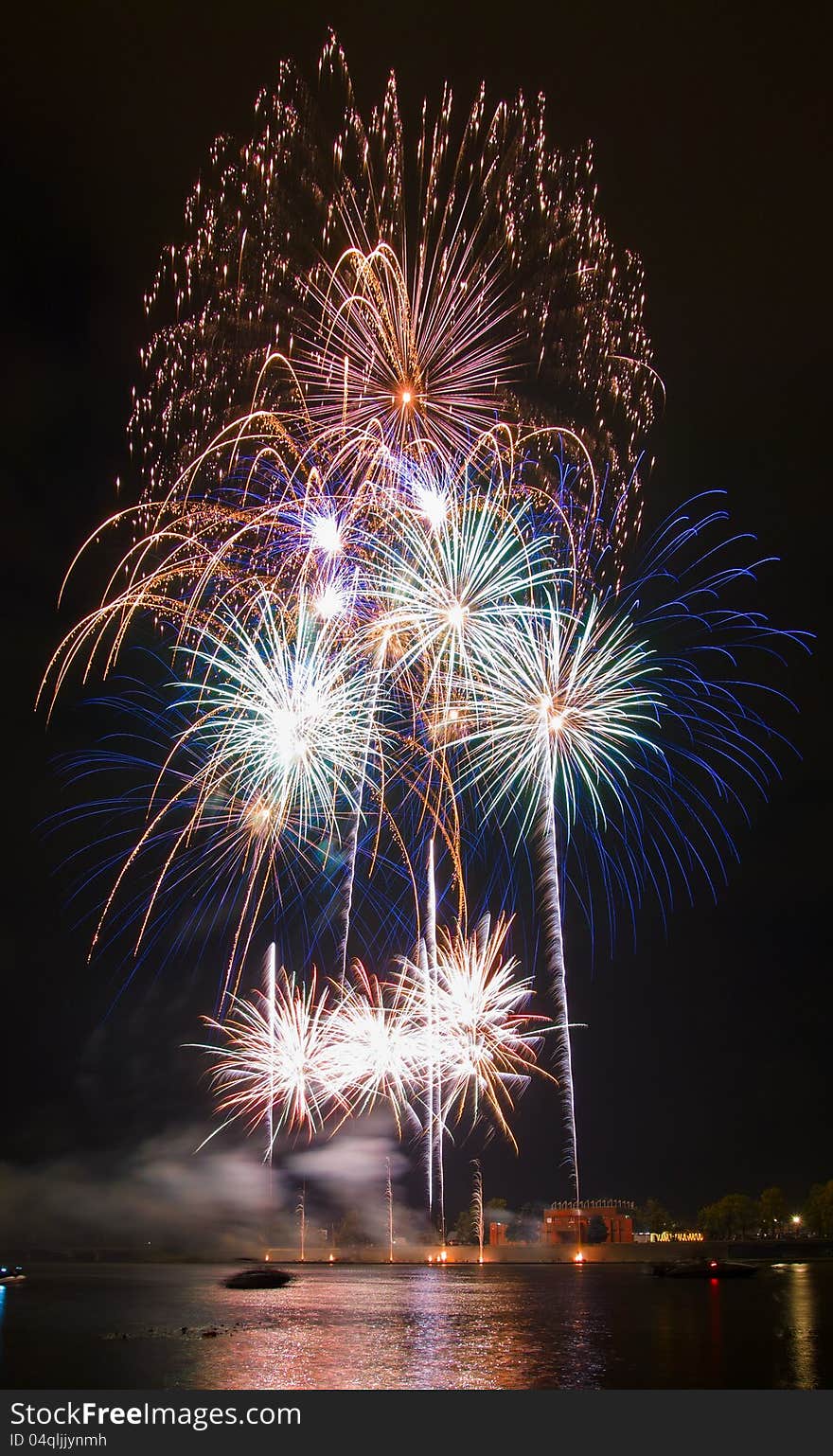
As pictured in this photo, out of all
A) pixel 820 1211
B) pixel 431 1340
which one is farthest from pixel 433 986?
pixel 820 1211

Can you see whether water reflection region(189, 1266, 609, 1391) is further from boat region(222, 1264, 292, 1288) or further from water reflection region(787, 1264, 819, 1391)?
boat region(222, 1264, 292, 1288)

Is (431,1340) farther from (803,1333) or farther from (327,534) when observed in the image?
(327,534)

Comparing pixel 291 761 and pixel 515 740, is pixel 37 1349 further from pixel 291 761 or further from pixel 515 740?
pixel 515 740

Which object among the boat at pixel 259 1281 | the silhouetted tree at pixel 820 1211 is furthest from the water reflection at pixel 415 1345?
the silhouetted tree at pixel 820 1211

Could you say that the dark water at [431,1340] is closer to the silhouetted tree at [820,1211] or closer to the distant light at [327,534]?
the distant light at [327,534]

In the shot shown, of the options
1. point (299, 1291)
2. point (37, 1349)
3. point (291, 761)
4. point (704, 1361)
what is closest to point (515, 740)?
point (291, 761)

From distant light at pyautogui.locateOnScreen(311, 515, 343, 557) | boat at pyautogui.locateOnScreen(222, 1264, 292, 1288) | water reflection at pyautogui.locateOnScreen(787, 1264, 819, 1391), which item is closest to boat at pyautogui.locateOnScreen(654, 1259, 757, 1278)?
water reflection at pyautogui.locateOnScreen(787, 1264, 819, 1391)
